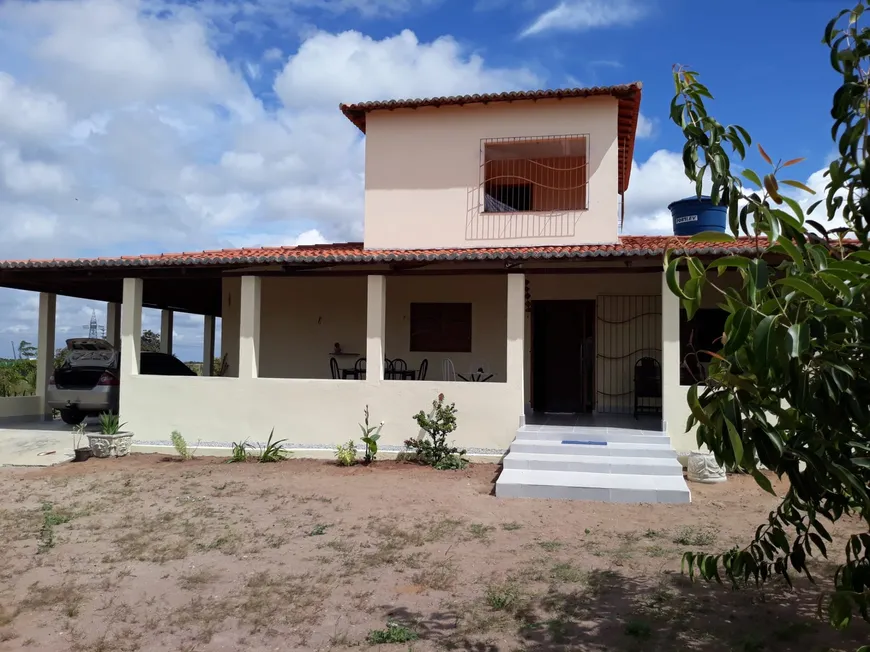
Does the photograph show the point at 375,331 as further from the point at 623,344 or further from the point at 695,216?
the point at 695,216

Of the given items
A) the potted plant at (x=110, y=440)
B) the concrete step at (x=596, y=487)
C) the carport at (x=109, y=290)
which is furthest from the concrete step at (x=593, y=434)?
the potted plant at (x=110, y=440)

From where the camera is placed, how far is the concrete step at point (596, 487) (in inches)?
310

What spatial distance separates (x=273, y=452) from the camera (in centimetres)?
1028

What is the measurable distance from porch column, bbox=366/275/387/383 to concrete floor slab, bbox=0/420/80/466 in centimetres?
493

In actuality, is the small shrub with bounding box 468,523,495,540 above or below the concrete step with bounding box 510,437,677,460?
below

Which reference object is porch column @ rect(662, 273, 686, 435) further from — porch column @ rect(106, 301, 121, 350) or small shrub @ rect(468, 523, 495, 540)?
porch column @ rect(106, 301, 121, 350)

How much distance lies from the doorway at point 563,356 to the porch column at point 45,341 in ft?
32.5

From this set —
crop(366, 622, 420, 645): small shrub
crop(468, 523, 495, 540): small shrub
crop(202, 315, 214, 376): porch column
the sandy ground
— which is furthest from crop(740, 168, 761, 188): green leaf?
crop(202, 315, 214, 376): porch column

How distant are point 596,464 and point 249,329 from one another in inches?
227

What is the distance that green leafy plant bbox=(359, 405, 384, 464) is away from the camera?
9922mm

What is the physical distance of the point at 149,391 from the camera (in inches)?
435

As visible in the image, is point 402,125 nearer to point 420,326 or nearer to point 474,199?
point 474,199

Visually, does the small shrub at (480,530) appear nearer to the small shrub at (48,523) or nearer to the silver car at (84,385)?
the small shrub at (48,523)

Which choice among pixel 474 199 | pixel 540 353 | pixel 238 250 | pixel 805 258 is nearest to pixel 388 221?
pixel 474 199
